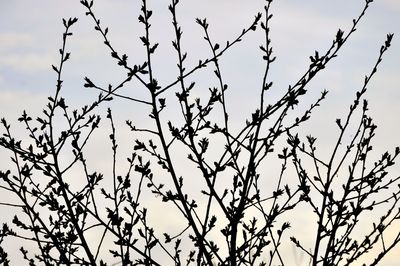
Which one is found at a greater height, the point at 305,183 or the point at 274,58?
the point at 274,58

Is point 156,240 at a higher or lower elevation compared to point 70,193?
lower

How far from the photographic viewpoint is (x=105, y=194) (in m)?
6.29

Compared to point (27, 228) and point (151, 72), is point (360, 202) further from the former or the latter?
point (27, 228)

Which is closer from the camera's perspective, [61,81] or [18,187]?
[18,187]

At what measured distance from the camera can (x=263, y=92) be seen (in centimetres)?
609

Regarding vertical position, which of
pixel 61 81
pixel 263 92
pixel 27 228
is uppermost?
pixel 61 81

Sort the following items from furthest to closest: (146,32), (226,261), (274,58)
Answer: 1. (274,58)
2. (146,32)
3. (226,261)

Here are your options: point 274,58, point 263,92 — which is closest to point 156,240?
point 263,92

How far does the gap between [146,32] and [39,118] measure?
154 cm

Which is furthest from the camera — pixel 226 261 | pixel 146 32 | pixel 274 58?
pixel 274 58

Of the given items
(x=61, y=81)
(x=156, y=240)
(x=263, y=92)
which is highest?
(x=61, y=81)

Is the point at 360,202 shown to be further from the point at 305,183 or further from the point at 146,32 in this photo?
the point at 146,32

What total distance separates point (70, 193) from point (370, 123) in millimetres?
3056

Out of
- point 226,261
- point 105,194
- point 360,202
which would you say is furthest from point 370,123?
point 105,194
